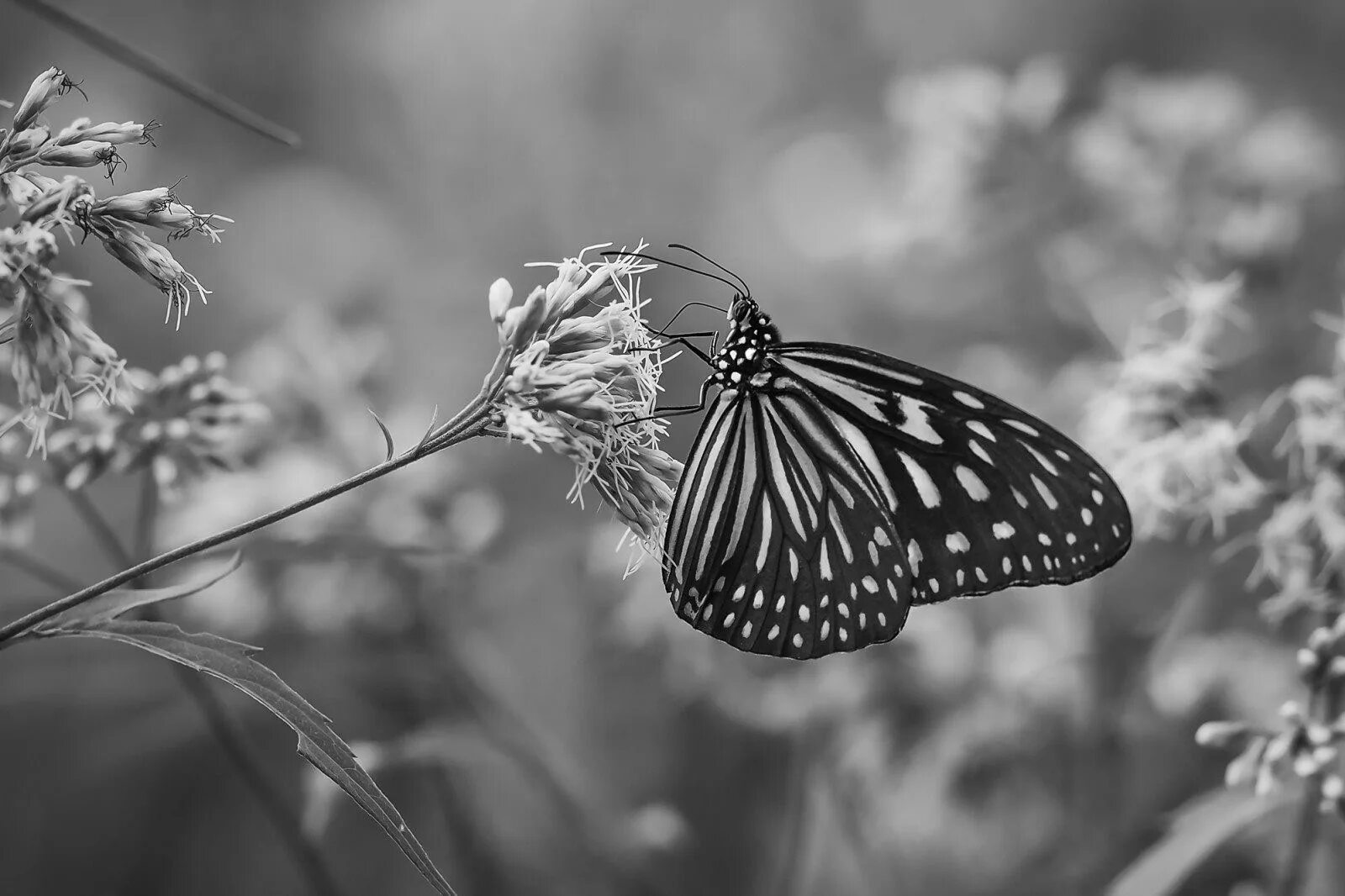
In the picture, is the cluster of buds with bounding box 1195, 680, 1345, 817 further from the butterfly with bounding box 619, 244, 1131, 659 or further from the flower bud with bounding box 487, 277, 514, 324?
the flower bud with bounding box 487, 277, 514, 324

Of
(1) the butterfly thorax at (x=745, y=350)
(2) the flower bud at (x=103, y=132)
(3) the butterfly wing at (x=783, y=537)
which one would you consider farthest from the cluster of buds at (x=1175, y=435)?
(2) the flower bud at (x=103, y=132)

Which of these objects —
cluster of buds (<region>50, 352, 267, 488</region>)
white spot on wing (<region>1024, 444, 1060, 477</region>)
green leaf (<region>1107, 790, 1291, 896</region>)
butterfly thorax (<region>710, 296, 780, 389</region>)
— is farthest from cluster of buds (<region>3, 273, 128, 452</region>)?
green leaf (<region>1107, 790, 1291, 896</region>)

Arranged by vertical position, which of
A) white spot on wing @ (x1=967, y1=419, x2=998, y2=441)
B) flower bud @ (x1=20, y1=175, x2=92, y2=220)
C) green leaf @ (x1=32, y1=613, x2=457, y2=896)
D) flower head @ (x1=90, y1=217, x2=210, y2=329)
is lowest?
green leaf @ (x1=32, y1=613, x2=457, y2=896)

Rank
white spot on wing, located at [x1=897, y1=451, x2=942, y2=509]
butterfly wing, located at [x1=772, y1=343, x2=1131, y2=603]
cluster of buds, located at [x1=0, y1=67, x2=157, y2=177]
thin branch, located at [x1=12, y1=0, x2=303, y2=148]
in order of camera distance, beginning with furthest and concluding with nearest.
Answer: white spot on wing, located at [x1=897, y1=451, x2=942, y2=509] → butterfly wing, located at [x1=772, y1=343, x2=1131, y2=603] → thin branch, located at [x1=12, y1=0, x2=303, y2=148] → cluster of buds, located at [x1=0, y1=67, x2=157, y2=177]

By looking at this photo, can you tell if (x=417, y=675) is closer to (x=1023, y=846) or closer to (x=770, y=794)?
(x=770, y=794)

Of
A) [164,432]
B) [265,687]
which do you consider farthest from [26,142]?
[164,432]
